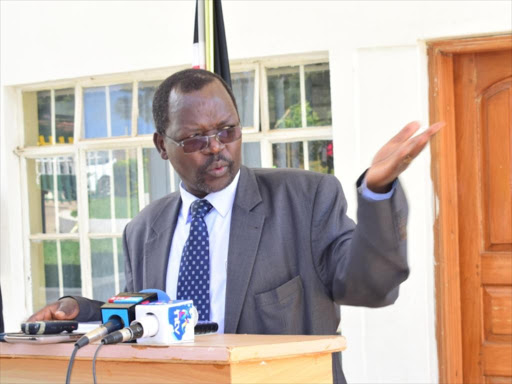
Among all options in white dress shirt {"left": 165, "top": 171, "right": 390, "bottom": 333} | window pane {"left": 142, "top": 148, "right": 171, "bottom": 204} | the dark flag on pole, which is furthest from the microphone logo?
window pane {"left": 142, "top": 148, "right": 171, "bottom": 204}

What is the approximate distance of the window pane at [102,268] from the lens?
5180 mm

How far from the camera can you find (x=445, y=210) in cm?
409

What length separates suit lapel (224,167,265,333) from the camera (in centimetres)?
199

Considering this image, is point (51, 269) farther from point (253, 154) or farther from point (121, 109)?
point (253, 154)

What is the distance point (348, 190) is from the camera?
427cm

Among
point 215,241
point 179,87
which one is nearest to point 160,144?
point 179,87

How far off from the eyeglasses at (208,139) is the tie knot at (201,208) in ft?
0.54

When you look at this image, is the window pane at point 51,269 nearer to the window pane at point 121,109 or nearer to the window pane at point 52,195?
the window pane at point 52,195

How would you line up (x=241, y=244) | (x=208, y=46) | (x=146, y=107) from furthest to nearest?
(x=146, y=107), (x=208, y=46), (x=241, y=244)

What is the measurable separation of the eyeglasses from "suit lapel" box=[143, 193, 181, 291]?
259 millimetres

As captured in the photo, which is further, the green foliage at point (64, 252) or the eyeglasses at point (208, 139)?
the green foliage at point (64, 252)

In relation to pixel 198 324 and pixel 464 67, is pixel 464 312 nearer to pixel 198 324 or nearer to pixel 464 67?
pixel 464 67

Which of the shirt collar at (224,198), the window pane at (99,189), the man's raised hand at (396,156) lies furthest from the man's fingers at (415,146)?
the window pane at (99,189)

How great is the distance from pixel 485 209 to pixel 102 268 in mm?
2477
